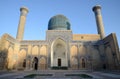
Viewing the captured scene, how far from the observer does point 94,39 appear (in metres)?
21.0

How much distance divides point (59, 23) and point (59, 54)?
6772 mm

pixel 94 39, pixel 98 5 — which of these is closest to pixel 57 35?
pixel 94 39

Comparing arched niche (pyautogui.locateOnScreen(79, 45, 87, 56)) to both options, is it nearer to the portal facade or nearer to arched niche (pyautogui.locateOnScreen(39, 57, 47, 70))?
the portal facade

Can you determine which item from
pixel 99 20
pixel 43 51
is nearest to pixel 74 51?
pixel 43 51

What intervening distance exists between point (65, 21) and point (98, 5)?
8.09 meters

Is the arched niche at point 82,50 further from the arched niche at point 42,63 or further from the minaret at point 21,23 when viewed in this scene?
the minaret at point 21,23

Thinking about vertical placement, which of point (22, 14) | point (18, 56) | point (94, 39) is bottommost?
point (18, 56)

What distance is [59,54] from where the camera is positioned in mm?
21453

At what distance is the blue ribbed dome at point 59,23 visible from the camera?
74.8 feet

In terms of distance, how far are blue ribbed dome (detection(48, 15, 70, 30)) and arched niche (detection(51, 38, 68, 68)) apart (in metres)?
3.65

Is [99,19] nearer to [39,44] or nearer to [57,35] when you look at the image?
[57,35]

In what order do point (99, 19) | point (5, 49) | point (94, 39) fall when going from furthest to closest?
point (99, 19) → point (94, 39) → point (5, 49)

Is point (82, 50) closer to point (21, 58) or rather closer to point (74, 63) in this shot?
point (74, 63)

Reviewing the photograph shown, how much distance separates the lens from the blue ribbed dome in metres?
22.8
